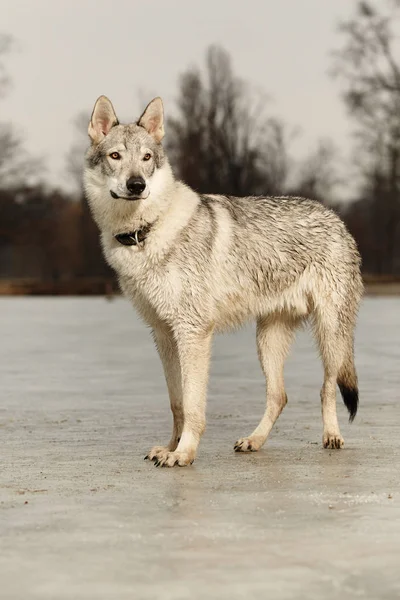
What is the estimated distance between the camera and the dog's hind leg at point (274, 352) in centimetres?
803

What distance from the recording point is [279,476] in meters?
6.37

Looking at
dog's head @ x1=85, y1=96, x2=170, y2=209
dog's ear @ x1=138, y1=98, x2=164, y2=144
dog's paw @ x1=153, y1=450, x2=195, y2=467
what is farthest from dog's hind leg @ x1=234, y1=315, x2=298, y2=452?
dog's ear @ x1=138, y1=98, x2=164, y2=144

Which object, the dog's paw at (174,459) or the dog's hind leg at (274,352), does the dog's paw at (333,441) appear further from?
the dog's paw at (174,459)

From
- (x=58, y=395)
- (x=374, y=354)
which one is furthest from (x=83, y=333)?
(x=58, y=395)

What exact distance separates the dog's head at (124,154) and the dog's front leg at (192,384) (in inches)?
39.4

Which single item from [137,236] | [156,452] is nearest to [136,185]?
[137,236]

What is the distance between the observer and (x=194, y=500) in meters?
5.61

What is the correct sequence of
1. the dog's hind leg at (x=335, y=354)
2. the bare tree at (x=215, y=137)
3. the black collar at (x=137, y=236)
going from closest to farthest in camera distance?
the black collar at (x=137, y=236)
the dog's hind leg at (x=335, y=354)
the bare tree at (x=215, y=137)

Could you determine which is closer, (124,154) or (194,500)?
(194,500)

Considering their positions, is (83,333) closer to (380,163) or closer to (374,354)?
(374,354)

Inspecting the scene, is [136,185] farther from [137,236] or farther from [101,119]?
[101,119]

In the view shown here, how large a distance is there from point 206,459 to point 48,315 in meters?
21.8

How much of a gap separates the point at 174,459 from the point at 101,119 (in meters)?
2.38

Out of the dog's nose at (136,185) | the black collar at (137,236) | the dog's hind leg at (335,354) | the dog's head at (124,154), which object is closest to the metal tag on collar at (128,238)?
the black collar at (137,236)
